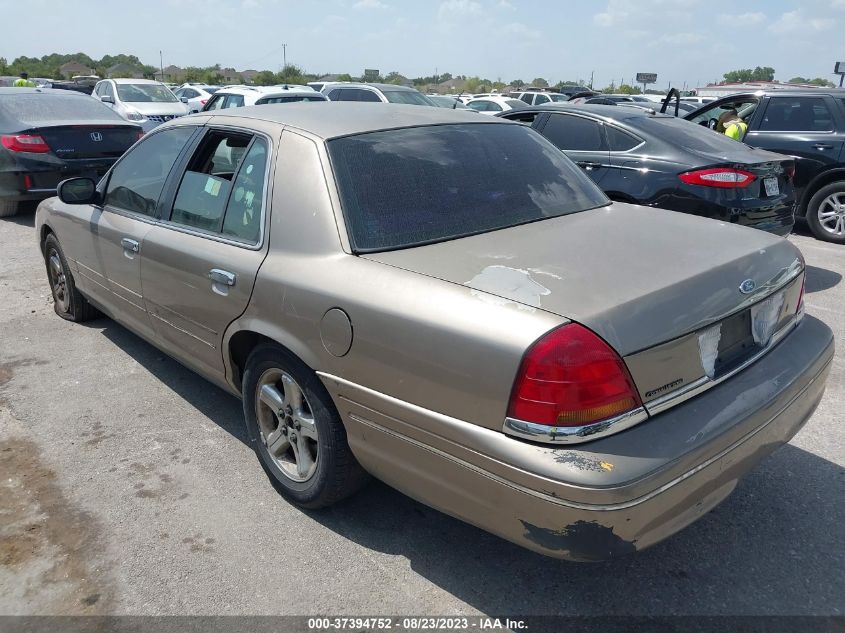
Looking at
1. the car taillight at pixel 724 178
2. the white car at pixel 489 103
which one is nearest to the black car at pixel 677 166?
the car taillight at pixel 724 178

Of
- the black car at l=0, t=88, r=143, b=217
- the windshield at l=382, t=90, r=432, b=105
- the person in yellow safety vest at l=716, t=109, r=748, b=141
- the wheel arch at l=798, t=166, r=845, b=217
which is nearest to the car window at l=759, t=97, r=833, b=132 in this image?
the person in yellow safety vest at l=716, t=109, r=748, b=141

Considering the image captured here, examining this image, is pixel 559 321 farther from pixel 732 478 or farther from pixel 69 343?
pixel 69 343

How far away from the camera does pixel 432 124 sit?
11.3 ft

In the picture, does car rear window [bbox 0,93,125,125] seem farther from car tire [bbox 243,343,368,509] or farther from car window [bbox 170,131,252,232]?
car tire [bbox 243,343,368,509]

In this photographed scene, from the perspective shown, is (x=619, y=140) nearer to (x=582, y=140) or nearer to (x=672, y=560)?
(x=582, y=140)

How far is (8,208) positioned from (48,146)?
5.10 ft

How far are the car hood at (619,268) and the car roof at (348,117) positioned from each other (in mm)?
778

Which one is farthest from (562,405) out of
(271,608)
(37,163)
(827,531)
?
(37,163)

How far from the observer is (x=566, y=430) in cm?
214

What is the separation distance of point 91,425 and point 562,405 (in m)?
2.94

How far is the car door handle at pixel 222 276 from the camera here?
10.3ft

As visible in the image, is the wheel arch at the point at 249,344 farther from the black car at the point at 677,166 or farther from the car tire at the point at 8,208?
the car tire at the point at 8,208

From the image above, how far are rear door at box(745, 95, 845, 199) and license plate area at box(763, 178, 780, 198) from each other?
8.69ft

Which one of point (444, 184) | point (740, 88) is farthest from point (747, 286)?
point (740, 88)
